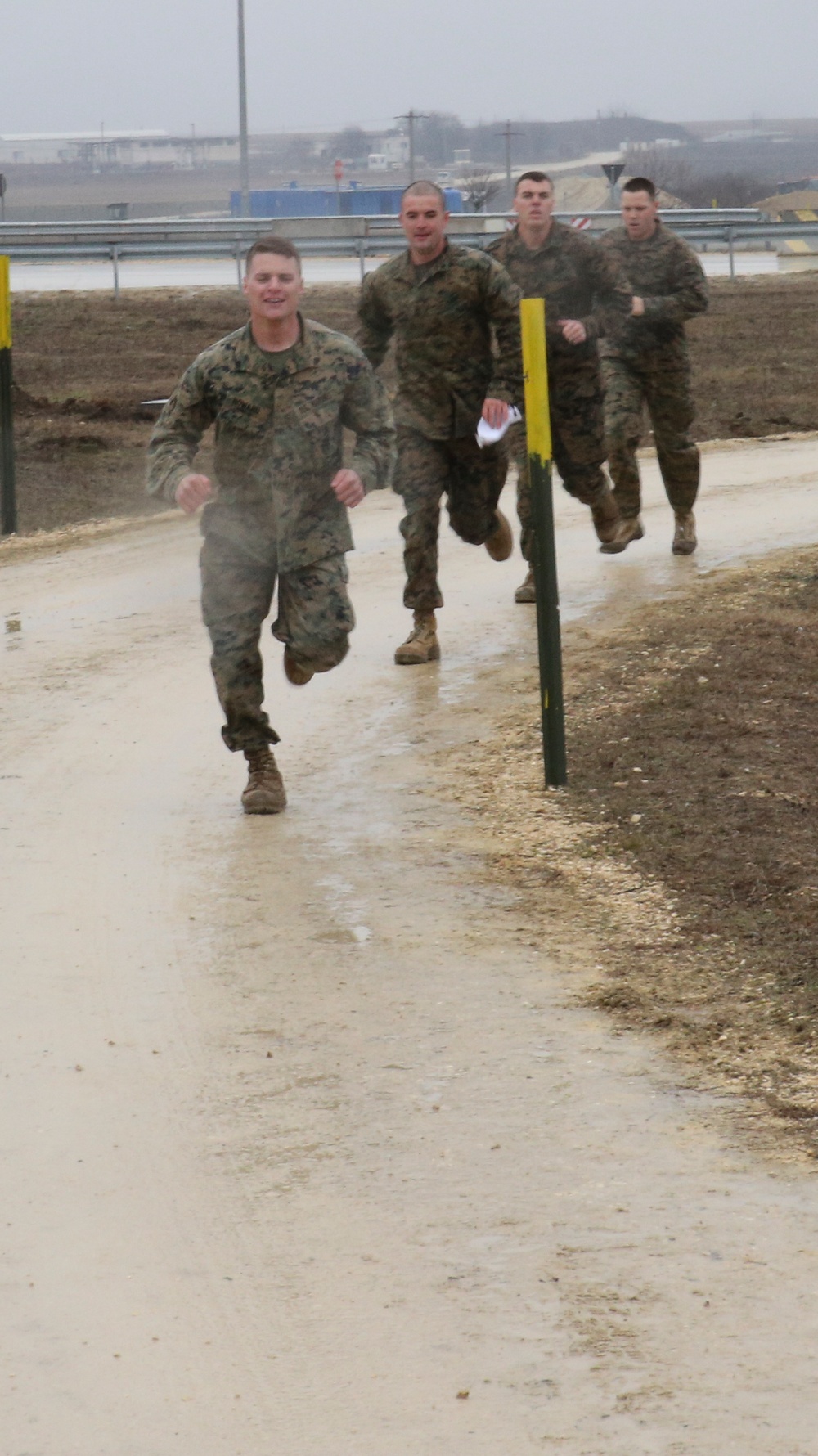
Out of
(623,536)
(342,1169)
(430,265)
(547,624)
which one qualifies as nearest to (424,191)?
(430,265)

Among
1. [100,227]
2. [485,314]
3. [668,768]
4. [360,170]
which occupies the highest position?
[360,170]

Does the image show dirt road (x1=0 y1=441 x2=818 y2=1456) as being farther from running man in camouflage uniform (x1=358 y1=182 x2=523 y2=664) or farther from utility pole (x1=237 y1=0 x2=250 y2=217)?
utility pole (x1=237 y1=0 x2=250 y2=217)

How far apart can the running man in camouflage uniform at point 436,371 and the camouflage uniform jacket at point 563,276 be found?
0.43 meters

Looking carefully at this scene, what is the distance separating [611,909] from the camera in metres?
5.73

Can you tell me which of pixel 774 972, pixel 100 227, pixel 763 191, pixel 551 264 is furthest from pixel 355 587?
pixel 763 191

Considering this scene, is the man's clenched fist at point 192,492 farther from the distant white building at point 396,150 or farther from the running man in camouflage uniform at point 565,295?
the distant white building at point 396,150

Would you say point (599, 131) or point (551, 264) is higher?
point (599, 131)

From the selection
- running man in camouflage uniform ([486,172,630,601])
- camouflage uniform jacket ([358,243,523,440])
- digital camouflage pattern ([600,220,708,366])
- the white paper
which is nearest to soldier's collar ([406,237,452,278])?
camouflage uniform jacket ([358,243,523,440])

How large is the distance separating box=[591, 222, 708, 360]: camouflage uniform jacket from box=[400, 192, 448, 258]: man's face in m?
2.15

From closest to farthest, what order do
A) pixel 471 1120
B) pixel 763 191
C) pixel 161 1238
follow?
pixel 161 1238 → pixel 471 1120 → pixel 763 191

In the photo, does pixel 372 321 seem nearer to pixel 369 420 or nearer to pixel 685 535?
pixel 369 420

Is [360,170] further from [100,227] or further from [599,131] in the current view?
[100,227]

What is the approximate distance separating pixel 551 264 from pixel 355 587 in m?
2.10

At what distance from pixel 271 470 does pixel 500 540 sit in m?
3.13
